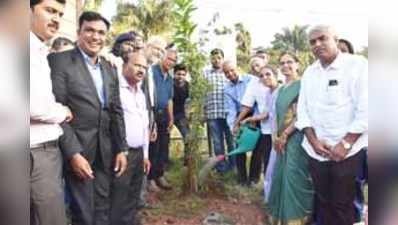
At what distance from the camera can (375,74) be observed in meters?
2.98

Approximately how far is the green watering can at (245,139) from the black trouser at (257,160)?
0.02m

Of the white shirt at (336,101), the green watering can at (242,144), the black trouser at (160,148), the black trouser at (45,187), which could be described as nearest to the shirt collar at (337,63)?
the white shirt at (336,101)

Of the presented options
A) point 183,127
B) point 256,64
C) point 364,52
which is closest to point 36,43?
point 183,127

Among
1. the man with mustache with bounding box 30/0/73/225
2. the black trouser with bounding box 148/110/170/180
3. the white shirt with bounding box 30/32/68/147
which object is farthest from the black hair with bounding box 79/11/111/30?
the black trouser with bounding box 148/110/170/180

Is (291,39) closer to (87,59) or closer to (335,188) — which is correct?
(335,188)

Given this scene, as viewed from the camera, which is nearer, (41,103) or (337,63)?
(41,103)

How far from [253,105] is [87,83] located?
2.80 ft

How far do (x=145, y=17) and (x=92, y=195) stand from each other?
36.7 inches

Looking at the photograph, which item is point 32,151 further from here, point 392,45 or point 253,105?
point 392,45

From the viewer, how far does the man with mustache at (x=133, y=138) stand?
2957 millimetres

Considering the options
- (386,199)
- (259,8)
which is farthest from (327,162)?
(259,8)

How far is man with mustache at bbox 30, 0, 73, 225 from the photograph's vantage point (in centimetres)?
282

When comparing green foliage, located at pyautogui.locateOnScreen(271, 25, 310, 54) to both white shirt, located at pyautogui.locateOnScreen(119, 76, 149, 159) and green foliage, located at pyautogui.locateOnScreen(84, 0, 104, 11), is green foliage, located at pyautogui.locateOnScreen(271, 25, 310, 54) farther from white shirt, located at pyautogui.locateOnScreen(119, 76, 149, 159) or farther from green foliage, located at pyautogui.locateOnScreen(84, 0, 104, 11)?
green foliage, located at pyautogui.locateOnScreen(84, 0, 104, 11)

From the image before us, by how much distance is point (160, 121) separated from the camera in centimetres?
297
